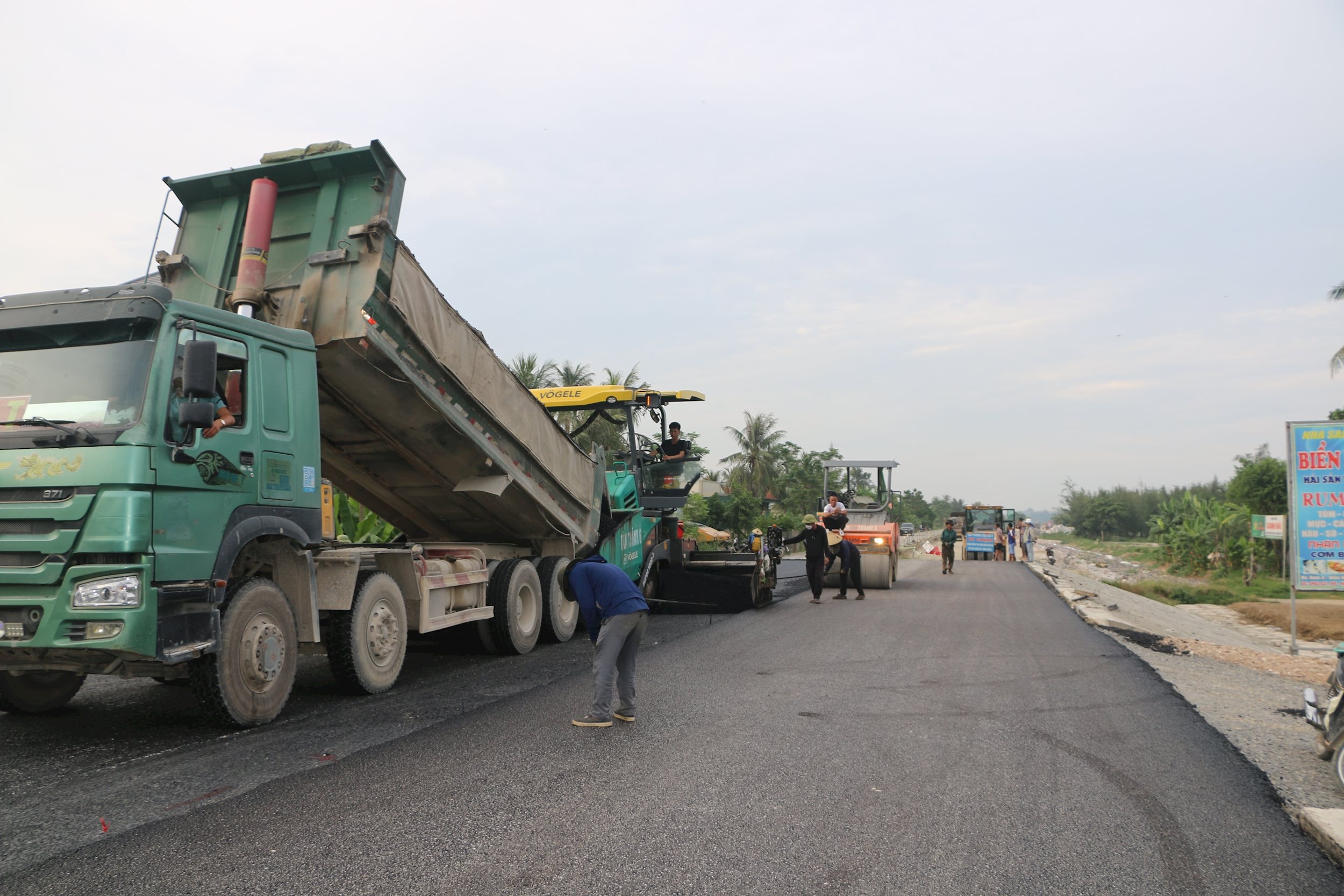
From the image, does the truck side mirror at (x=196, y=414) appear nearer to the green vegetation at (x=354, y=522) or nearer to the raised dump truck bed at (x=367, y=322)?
the raised dump truck bed at (x=367, y=322)

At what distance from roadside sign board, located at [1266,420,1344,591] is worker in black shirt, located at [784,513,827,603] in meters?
7.12

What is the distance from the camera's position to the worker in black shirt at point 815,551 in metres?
15.5

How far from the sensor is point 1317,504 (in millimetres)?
10195

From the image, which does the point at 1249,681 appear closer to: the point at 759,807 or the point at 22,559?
the point at 759,807

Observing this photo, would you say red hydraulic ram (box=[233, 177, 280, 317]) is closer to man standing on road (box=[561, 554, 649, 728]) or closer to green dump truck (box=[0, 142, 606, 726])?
green dump truck (box=[0, 142, 606, 726])

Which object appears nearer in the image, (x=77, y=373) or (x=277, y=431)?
(x=77, y=373)

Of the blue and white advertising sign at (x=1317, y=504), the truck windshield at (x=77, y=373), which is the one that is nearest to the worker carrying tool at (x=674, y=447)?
the blue and white advertising sign at (x=1317, y=504)

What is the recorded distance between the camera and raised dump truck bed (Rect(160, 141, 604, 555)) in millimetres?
6773

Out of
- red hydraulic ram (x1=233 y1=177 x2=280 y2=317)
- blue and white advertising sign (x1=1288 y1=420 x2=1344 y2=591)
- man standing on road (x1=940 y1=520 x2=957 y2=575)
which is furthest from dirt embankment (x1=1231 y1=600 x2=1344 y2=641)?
red hydraulic ram (x1=233 y1=177 x2=280 y2=317)

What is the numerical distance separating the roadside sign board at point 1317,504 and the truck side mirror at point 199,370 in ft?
36.3

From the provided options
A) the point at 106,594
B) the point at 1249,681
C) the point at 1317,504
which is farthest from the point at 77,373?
the point at 1317,504

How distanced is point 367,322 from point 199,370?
170cm

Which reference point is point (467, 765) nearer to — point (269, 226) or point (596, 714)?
point (596, 714)

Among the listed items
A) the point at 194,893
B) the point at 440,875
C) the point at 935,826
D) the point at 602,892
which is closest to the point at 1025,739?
the point at 935,826
